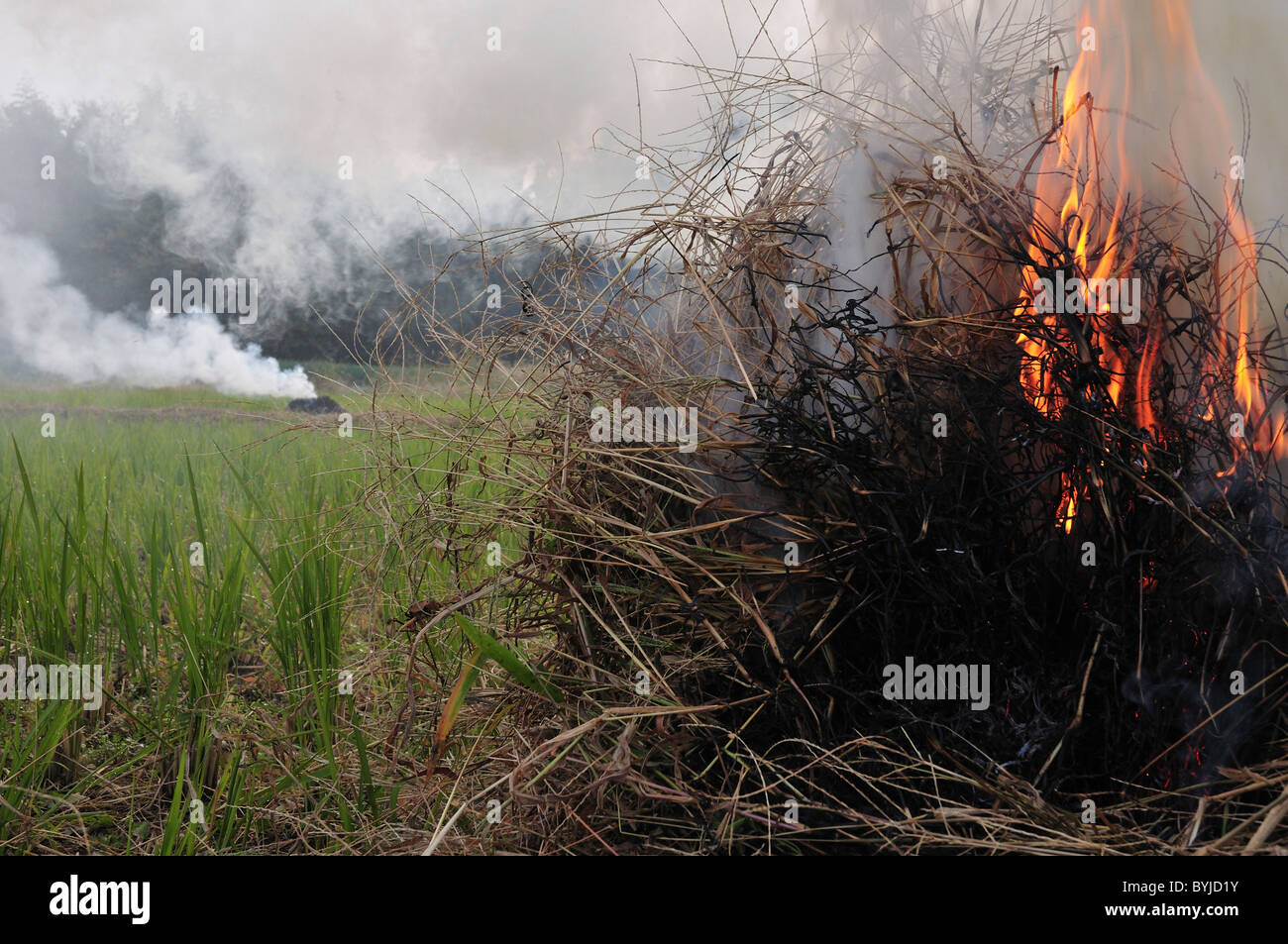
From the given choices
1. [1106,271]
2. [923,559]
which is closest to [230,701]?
[923,559]

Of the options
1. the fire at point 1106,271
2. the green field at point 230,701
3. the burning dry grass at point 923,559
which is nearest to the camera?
the burning dry grass at point 923,559

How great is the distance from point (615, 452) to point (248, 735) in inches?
61.8

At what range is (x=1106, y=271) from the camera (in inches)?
87.1

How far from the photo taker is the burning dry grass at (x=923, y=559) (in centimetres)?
195

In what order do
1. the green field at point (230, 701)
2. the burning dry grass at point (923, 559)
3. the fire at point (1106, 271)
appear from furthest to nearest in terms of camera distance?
the green field at point (230, 701), the fire at point (1106, 271), the burning dry grass at point (923, 559)

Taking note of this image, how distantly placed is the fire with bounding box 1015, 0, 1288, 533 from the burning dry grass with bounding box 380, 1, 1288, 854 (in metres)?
0.01

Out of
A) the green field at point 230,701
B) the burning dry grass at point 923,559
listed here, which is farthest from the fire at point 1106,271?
the green field at point 230,701

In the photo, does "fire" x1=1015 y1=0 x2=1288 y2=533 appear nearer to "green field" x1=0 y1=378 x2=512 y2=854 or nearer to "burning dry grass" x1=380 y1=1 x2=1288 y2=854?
"burning dry grass" x1=380 y1=1 x2=1288 y2=854

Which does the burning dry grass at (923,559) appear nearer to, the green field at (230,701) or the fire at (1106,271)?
the fire at (1106,271)

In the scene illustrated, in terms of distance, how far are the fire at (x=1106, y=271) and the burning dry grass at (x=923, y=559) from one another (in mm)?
13

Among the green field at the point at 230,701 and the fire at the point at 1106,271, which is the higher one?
the fire at the point at 1106,271

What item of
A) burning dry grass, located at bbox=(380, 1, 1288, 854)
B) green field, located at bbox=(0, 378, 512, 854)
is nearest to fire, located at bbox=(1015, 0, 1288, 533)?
burning dry grass, located at bbox=(380, 1, 1288, 854)

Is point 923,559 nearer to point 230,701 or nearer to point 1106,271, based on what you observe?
point 1106,271

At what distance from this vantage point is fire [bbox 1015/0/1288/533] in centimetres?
209
